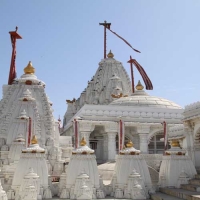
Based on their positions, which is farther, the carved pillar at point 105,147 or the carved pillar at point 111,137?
the carved pillar at point 105,147

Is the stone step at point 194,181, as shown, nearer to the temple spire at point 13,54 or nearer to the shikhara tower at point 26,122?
the shikhara tower at point 26,122

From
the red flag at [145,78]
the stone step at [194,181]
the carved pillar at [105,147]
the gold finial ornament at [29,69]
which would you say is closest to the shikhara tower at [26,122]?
the gold finial ornament at [29,69]

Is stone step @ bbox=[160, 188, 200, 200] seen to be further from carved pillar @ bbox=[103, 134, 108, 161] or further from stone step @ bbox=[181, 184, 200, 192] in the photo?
carved pillar @ bbox=[103, 134, 108, 161]

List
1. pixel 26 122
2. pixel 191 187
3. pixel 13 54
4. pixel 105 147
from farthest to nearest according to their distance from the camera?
pixel 13 54
pixel 105 147
pixel 26 122
pixel 191 187

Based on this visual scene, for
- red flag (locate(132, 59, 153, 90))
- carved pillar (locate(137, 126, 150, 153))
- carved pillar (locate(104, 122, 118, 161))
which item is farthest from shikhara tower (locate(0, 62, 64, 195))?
red flag (locate(132, 59, 153, 90))

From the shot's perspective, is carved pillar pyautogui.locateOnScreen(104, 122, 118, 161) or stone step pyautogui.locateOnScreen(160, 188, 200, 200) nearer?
stone step pyautogui.locateOnScreen(160, 188, 200, 200)

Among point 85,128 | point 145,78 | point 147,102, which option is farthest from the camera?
point 145,78

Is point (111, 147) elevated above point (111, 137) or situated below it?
below

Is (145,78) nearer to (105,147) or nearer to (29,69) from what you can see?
(105,147)

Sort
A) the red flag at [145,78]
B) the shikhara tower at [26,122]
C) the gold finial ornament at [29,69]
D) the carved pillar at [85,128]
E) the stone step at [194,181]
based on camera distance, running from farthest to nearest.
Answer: the red flag at [145,78] < the carved pillar at [85,128] < the gold finial ornament at [29,69] < the shikhara tower at [26,122] < the stone step at [194,181]

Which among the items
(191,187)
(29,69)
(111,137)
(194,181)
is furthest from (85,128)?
(191,187)

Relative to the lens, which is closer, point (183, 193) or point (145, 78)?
point (183, 193)

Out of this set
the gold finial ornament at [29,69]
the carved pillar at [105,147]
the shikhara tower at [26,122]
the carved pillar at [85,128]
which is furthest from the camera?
the carved pillar at [105,147]

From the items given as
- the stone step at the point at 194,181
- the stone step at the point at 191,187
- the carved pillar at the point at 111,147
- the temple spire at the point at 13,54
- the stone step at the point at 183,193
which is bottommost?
the stone step at the point at 183,193
